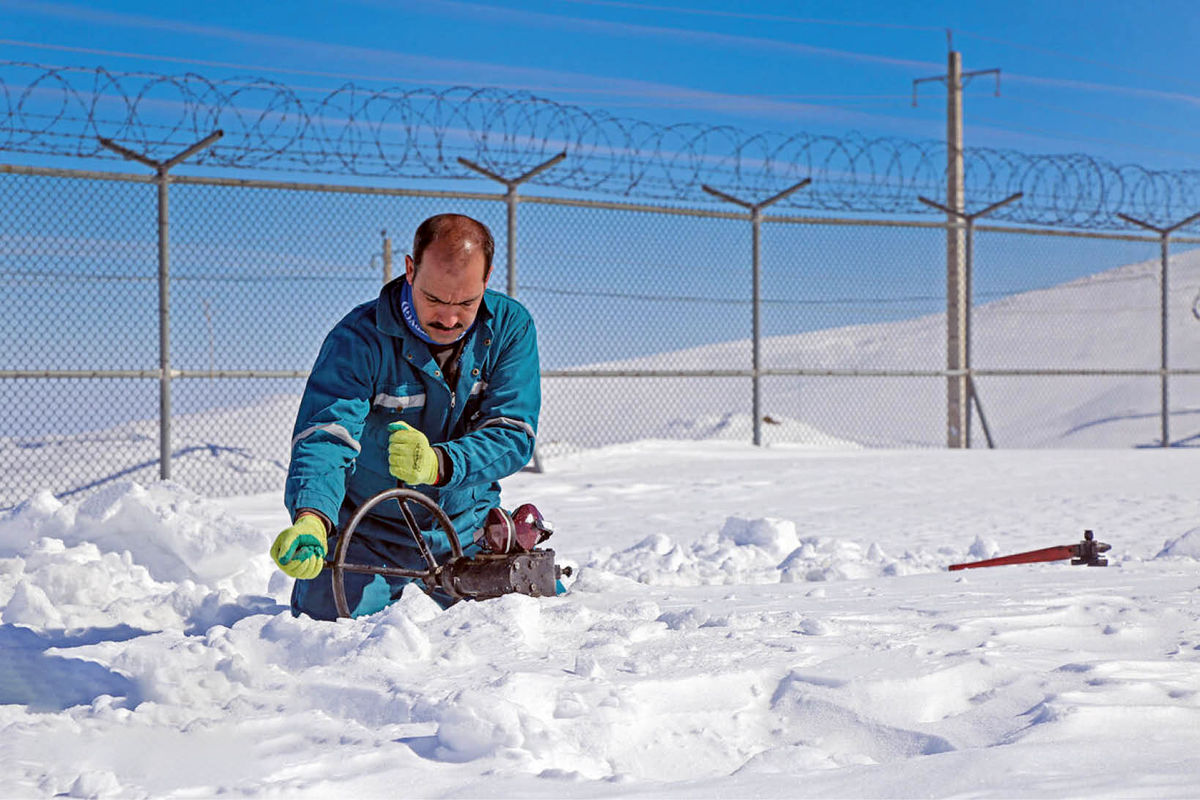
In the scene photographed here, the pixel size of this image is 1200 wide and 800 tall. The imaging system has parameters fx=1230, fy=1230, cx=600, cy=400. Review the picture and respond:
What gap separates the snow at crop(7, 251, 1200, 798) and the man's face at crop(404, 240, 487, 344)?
78 centimetres

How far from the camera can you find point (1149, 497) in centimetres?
867

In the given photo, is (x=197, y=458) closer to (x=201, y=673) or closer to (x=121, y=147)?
(x=121, y=147)

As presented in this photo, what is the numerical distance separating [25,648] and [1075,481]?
316 inches

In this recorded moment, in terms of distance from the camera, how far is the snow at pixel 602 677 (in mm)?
2434

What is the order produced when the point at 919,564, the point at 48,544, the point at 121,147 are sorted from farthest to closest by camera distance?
the point at 121,147 → the point at 919,564 → the point at 48,544

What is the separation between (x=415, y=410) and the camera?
3.73 meters

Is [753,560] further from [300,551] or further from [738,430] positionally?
[738,430]

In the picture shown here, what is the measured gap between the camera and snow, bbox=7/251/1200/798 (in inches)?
95.8

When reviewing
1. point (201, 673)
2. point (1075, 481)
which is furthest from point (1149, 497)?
point (201, 673)

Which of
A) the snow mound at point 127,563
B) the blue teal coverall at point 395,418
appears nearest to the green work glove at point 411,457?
the blue teal coverall at point 395,418

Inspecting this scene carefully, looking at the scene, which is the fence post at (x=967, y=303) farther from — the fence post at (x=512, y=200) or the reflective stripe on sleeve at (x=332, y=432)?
the reflective stripe on sleeve at (x=332, y=432)

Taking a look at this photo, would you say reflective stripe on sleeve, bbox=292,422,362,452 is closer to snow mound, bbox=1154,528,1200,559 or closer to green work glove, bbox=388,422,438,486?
green work glove, bbox=388,422,438,486

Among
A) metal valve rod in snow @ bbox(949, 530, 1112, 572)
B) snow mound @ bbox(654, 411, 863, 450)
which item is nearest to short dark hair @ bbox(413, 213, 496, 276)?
metal valve rod in snow @ bbox(949, 530, 1112, 572)

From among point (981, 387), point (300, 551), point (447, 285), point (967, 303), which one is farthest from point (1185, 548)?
point (981, 387)
